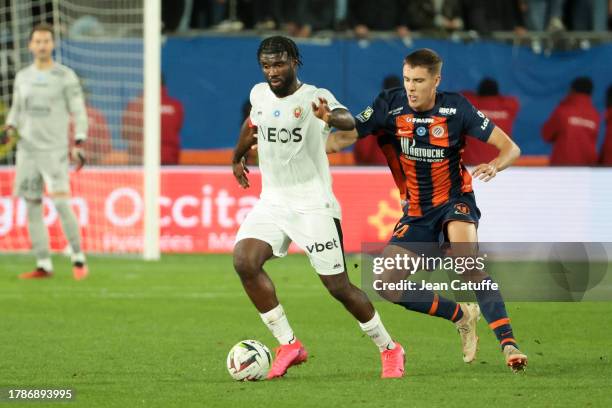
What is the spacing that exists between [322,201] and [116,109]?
371 inches

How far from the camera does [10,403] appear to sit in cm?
723

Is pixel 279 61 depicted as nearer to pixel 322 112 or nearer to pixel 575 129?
pixel 322 112

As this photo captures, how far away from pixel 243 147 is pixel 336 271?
0.97 m

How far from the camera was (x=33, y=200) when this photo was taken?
47.4 feet

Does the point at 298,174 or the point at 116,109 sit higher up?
the point at 298,174

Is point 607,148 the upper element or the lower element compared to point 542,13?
lower

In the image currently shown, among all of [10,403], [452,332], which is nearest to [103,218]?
[452,332]

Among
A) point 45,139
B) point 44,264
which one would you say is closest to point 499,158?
point 45,139

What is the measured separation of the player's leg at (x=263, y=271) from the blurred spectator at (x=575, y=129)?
1095cm

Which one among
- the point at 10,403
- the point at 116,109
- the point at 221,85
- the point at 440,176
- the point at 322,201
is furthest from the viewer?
the point at 221,85

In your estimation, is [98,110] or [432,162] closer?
[432,162]

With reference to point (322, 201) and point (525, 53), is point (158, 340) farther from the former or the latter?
point (525, 53)

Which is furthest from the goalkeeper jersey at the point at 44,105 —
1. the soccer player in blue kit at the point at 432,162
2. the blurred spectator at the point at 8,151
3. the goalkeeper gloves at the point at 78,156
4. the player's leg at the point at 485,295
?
the player's leg at the point at 485,295

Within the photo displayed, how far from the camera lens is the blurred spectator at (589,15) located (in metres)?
20.7
